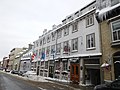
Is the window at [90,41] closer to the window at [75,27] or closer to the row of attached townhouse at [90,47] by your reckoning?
the row of attached townhouse at [90,47]

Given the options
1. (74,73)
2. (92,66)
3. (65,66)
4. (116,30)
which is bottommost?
(74,73)

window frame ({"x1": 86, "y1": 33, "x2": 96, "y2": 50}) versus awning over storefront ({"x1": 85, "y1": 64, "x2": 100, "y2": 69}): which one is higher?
window frame ({"x1": 86, "y1": 33, "x2": 96, "y2": 50})

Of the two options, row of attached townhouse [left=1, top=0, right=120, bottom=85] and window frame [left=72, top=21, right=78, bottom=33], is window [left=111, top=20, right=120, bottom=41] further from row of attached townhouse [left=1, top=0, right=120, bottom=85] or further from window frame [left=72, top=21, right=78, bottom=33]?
window frame [left=72, top=21, right=78, bottom=33]

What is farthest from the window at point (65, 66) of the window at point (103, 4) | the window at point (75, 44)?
the window at point (103, 4)

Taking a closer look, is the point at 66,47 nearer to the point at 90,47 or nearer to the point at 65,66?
the point at 65,66

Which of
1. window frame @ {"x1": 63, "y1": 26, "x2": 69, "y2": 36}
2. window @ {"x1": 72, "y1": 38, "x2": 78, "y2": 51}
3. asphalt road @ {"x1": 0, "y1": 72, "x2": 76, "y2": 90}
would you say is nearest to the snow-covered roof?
window @ {"x1": 72, "y1": 38, "x2": 78, "y2": 51}

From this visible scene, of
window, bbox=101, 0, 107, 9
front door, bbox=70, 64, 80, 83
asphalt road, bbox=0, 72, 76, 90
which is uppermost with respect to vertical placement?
window, bbox=101, 0, 107, 9

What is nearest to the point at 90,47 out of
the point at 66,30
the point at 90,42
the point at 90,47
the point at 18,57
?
the point at 90,47

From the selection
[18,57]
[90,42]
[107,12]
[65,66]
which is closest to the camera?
[107,12]

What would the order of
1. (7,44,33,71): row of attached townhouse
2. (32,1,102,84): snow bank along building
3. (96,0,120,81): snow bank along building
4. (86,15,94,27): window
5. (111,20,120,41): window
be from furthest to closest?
(7,44,33,71): row of attached townhouse
(86,15,94,27): window
(32,1,102,84): snow bank along building
(111,20,120,41): window
(96,0,120,81): snow bank along building

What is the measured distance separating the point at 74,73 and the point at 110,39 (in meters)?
8.89

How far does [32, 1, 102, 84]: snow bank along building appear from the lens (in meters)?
20.4

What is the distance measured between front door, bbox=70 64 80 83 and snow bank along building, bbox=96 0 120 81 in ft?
17.7

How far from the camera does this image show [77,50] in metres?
23.6
